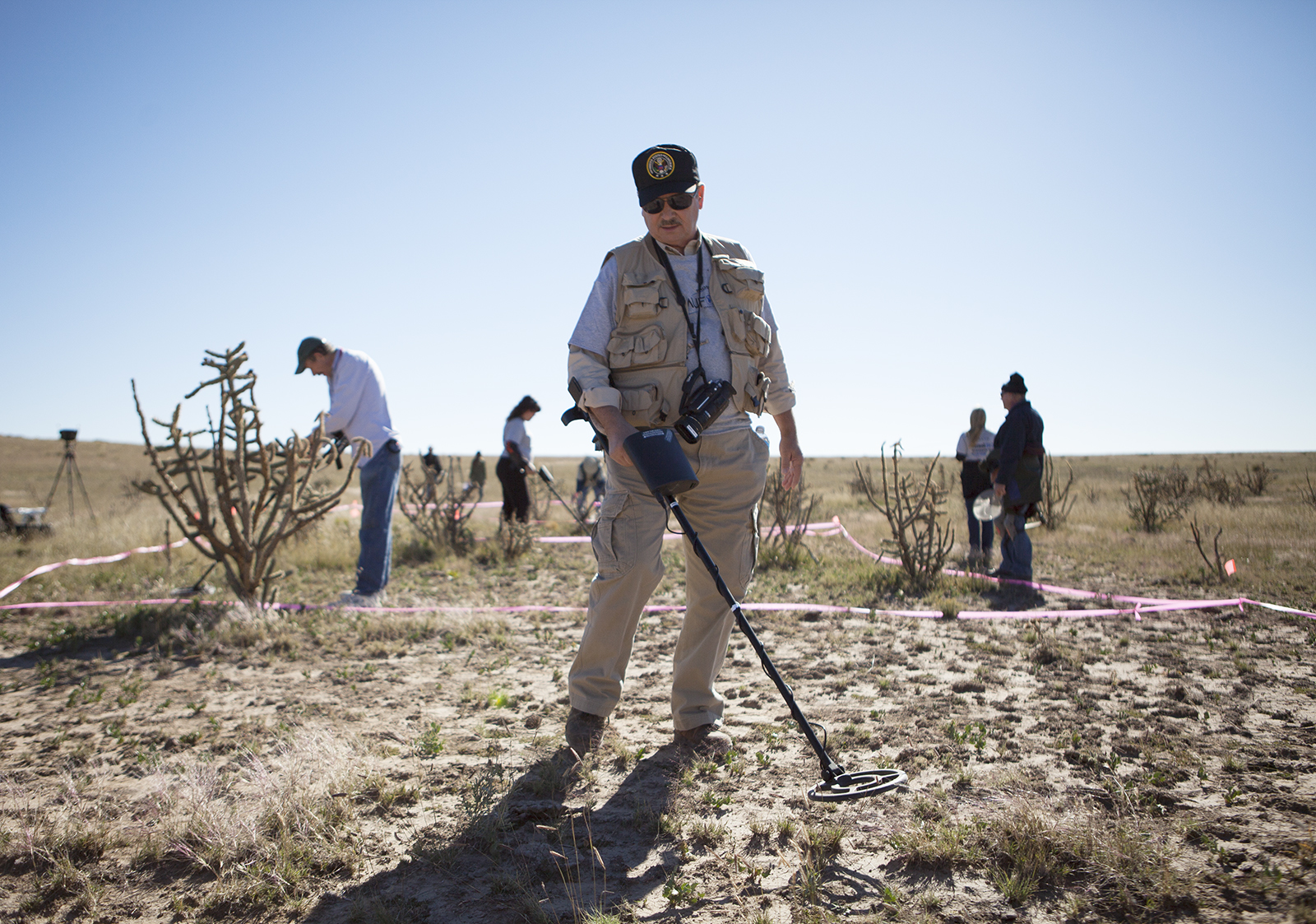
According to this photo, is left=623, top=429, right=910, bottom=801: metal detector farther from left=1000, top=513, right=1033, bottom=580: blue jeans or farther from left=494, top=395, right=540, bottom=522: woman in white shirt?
left=494, top=395, right=540, bottom=522: woman in white shirt

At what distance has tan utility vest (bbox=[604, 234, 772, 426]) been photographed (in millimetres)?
2812

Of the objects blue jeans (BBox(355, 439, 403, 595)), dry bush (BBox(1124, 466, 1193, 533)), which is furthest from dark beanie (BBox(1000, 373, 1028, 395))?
blue jeans (BBox(355, 439, 403, 595))

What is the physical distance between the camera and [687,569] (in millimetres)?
2832

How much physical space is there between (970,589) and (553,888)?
523 cm

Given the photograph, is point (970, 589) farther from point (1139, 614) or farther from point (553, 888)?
point (553, 888)

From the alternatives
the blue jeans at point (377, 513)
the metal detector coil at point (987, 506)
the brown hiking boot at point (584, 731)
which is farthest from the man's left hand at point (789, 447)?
the metal detector coil at point (987, 506)

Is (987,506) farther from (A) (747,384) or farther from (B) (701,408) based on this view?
(B) (701,408)

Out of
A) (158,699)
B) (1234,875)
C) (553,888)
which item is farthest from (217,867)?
(1234,875)

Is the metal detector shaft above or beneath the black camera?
beneath

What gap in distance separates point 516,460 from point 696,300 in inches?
258

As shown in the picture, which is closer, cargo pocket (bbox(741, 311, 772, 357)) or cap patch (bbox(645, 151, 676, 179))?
cap patch (bbox(645, 151, 676, 179))

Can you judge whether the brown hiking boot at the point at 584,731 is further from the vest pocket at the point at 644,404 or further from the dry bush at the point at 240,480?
the dry bush at the point at 240,480

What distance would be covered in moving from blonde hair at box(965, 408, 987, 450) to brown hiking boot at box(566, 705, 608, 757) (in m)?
6.31

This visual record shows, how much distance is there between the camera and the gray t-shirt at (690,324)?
9.37ft
